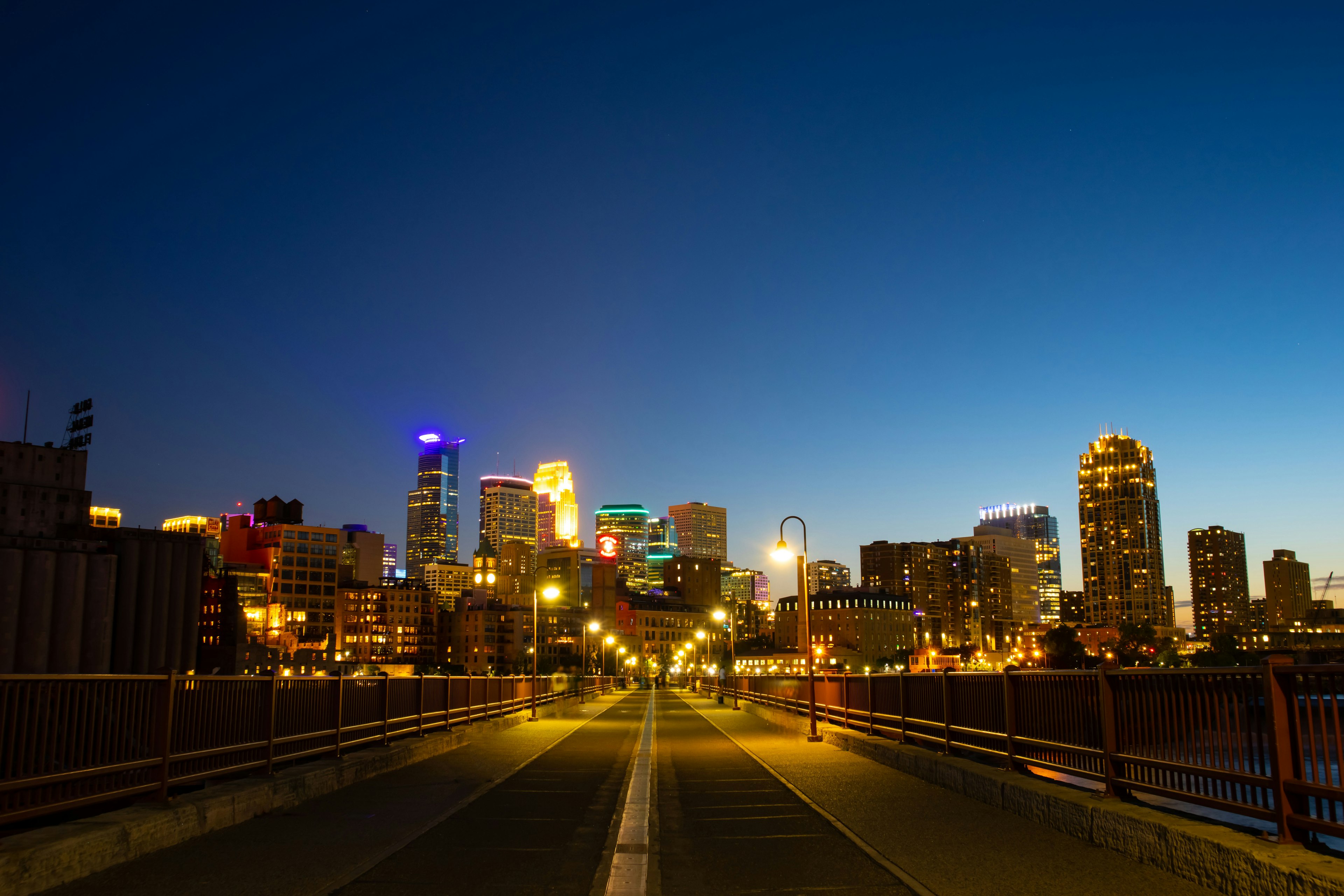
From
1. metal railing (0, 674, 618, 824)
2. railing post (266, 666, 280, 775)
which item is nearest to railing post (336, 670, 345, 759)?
metal railing (0, 674, 618, 824)

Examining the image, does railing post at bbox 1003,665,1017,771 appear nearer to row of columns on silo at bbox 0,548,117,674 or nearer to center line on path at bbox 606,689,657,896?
center line on path at bbox 606,689,657,896

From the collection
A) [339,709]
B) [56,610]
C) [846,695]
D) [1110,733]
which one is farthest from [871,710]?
[56,610]

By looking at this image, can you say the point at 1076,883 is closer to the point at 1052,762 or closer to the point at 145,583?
the point at 1052,762

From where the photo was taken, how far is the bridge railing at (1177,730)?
24.8ft

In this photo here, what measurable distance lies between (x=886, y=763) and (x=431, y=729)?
36.8 feet

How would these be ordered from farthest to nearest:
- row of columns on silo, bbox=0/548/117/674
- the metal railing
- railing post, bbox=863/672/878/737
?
row of columns on silo, bbox=0/548/117/674 → railing post, bbox=863/672/878/737 → the metal railing

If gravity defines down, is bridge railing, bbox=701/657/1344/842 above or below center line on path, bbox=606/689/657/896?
above

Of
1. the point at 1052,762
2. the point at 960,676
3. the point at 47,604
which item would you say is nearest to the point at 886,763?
the point at 960,676


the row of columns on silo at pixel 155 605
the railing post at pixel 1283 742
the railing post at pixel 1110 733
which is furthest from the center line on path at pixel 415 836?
the row of columns on silo at pixel 155 605

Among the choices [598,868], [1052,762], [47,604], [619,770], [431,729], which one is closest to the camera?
[598,868]

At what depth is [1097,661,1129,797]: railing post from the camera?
10.2 meters

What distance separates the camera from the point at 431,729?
2400 cm

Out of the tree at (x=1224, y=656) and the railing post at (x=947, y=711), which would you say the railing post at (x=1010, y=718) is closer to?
the railing post at (x=947, y=711)

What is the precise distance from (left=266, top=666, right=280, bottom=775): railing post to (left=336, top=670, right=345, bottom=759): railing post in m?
2.54
